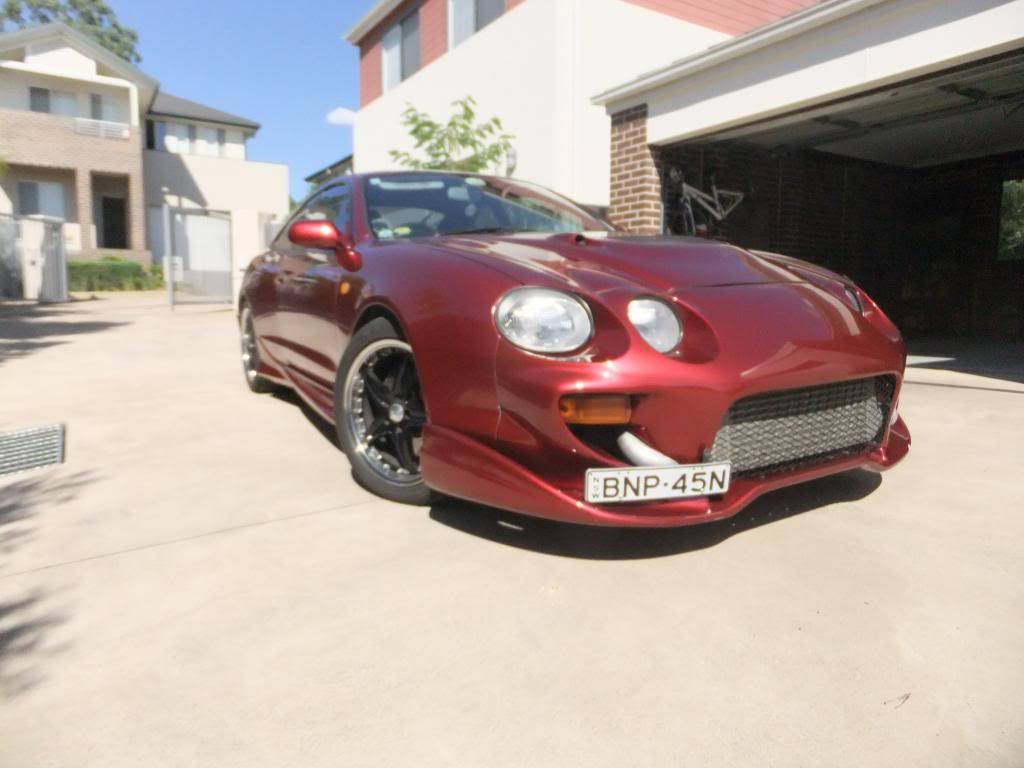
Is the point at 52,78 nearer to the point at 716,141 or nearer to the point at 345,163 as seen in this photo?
the point at 345,163

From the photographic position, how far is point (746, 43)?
6270 mm

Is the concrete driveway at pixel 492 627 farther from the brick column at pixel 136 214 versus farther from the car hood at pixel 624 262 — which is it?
the brick column at pixel 136 214

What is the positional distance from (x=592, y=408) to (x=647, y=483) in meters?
0.27

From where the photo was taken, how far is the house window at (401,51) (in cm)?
1371

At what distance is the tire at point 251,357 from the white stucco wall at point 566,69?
5.08m

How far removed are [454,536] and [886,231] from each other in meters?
9.76

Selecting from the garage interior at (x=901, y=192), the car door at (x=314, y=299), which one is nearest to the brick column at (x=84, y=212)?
the garage interior at (x=901, y=192)

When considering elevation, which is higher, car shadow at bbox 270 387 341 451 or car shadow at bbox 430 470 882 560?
car shadow at bbox 270 387 341 451

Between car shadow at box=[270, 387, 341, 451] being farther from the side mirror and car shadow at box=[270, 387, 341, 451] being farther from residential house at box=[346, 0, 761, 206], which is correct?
residential house at box=[346, 0, 761, 206]

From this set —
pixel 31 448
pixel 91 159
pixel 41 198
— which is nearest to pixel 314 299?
pixel 31 448

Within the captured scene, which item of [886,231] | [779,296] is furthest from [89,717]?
[886,231]

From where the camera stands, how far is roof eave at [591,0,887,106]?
5594mm

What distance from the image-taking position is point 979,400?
4852 mm

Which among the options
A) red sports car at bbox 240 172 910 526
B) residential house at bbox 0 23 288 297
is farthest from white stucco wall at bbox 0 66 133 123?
red sports car at bbox 240 172 910 526
